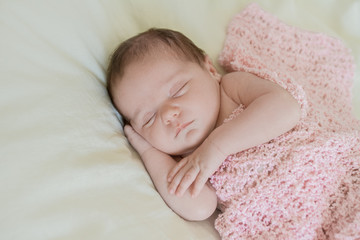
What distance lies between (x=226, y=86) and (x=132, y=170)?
425 mm

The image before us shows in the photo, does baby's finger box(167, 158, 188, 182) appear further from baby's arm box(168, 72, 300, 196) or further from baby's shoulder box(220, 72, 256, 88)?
baby's shoulder box(220, 72, 256, 88)

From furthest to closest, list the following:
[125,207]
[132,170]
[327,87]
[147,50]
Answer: [327,87], [147,50], [132,170], [125,207]

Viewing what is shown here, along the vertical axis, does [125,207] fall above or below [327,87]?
above

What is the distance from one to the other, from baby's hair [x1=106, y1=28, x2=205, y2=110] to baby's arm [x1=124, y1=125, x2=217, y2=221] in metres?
0.19

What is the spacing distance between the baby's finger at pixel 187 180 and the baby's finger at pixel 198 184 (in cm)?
1

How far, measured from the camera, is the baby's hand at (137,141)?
1123mm

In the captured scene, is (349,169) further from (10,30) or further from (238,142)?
(10,30)

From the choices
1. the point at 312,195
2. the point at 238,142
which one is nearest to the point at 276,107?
the point at 238,142

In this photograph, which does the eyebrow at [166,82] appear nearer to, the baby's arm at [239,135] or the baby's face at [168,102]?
the baby's face at [168,102]

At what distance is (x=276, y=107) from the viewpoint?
1035 millimetres

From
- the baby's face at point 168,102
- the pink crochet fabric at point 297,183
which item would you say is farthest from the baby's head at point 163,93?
the pink crochet fabric at point 297,183

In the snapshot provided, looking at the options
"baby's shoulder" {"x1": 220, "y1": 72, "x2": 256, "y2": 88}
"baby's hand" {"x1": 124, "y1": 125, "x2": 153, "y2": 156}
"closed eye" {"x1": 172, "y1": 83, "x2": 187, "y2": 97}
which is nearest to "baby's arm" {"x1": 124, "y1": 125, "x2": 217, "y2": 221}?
"baby's hand" {"x1": 124, "y1": 125, "x2": 153, "y2": 156}

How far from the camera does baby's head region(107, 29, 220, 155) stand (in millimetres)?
1088

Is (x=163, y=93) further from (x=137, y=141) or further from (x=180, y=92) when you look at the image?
(x=137, y=141)
